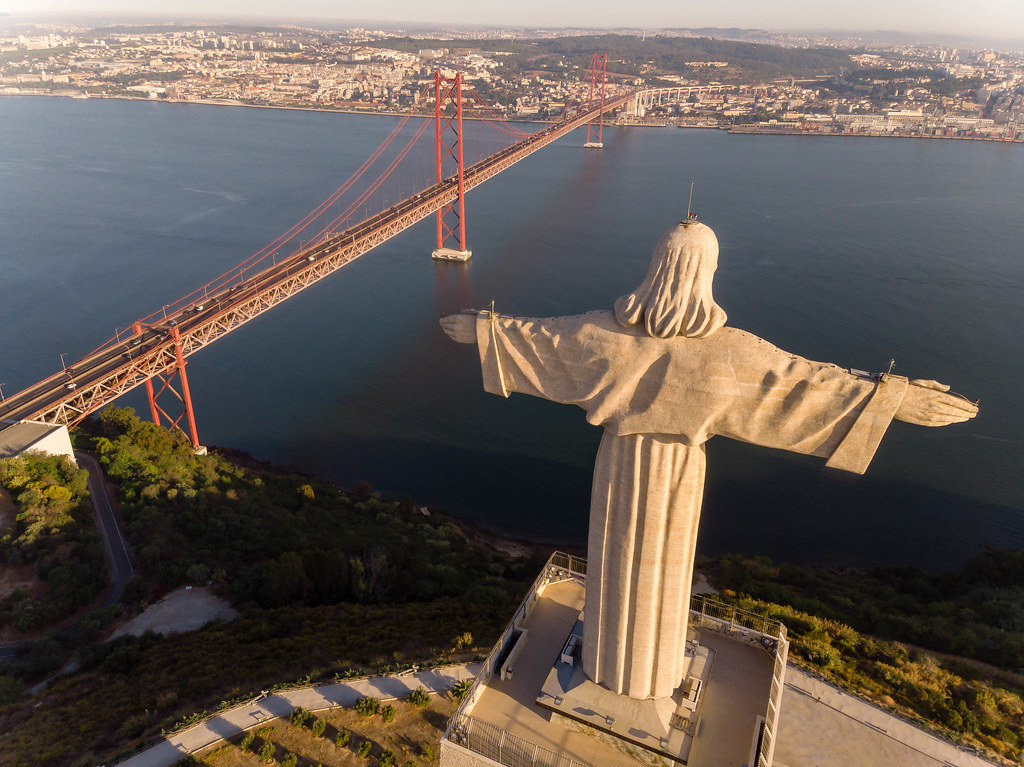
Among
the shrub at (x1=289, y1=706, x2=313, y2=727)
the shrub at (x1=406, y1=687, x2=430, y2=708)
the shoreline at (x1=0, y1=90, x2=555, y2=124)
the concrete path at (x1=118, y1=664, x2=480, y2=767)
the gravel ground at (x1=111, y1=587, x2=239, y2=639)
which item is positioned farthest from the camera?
the shoreline at (x1=0, y1=90, x2=555, y2=124)

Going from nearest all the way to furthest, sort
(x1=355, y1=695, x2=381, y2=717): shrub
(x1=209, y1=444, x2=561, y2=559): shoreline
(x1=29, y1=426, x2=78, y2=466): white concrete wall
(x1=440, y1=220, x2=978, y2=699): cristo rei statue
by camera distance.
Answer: (x1=440, y1=220, x2=978, y2=699): cristo rei statue, (x1=355, y1=695, x2=381, y2=717): shrub, (x1=29, y1=426, x2=78, y2=466): white concrete wall, (x1=209, y1=444, x2=561, y2=559): shoreline

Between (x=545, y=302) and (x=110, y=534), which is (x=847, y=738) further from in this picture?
(x=545, y=302)

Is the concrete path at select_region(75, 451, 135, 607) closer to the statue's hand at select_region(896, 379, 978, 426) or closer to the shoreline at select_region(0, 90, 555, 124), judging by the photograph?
the statue's hand at select_region(896, 379, 978, 426)

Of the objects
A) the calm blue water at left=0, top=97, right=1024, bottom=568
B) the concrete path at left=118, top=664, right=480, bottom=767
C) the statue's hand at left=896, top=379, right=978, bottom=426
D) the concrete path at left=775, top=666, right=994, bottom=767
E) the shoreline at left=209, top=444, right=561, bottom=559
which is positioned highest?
the statue's hand at left=896, top=379, right=978, bottom=426

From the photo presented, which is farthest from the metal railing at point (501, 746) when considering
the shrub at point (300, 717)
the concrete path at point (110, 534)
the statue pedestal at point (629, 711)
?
the concrete path at point (110, 534)

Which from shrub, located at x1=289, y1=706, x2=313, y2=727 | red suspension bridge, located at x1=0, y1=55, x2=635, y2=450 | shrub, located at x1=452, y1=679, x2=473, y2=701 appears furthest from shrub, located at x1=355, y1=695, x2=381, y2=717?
red suspension bridge, located at x1=0, y1=55, x2=635, y2=450
